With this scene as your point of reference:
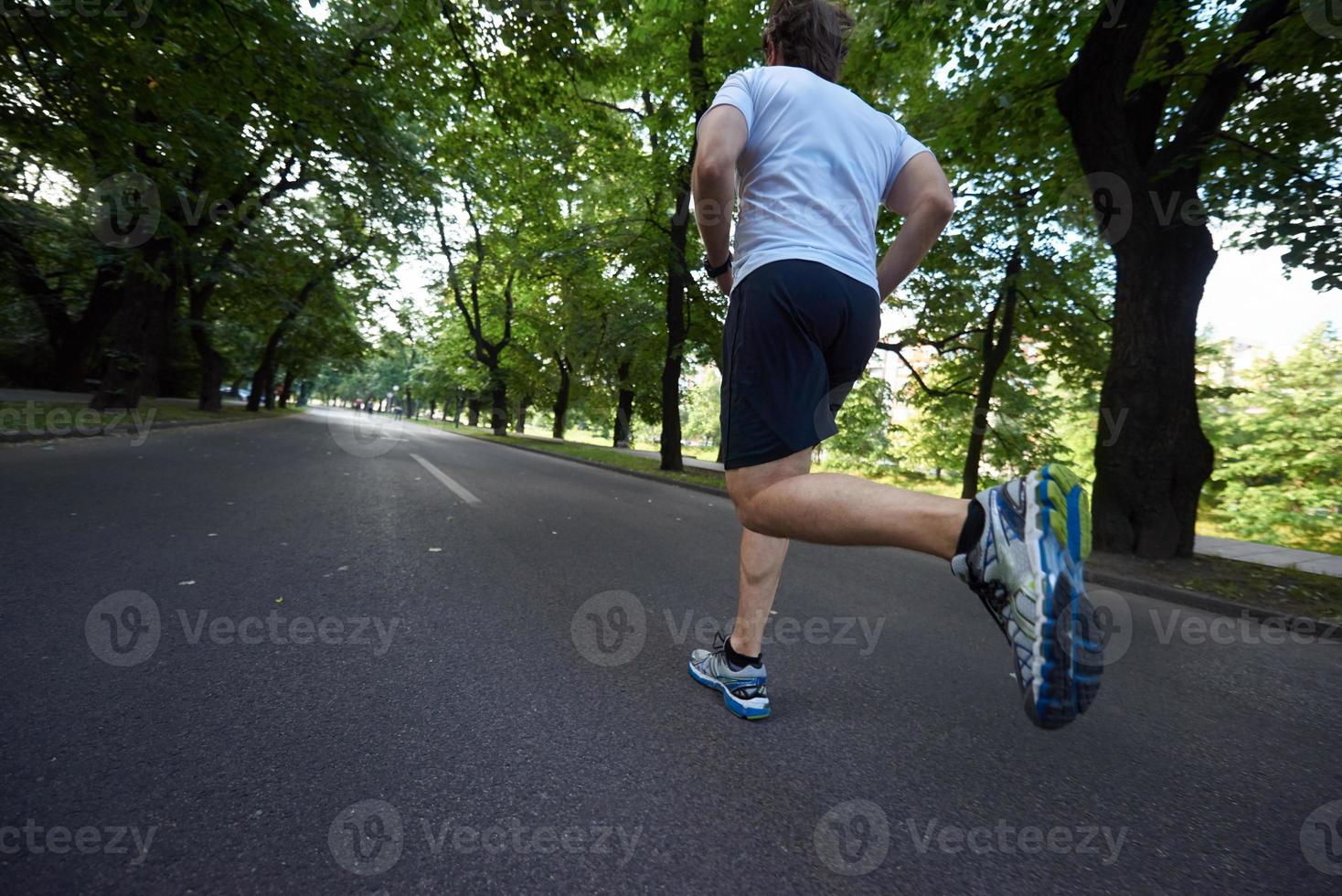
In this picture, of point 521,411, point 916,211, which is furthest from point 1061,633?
point 521,411

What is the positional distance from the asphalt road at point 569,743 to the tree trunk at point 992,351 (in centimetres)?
978

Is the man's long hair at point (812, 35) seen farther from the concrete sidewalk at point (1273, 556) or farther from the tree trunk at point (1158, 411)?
the concrete sidewalk at point (1273, 556)

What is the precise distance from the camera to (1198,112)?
648 centimetres

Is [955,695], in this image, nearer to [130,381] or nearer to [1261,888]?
[1261,888]

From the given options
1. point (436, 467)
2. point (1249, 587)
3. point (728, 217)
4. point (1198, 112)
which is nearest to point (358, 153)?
point (436, 467)

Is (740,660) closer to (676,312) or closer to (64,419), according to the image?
(676,312)

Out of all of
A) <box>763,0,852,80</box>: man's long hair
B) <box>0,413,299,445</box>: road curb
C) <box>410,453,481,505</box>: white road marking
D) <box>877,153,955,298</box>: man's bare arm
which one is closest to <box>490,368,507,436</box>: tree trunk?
<box>0,413,299,445</box>: road curb

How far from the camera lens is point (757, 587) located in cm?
218

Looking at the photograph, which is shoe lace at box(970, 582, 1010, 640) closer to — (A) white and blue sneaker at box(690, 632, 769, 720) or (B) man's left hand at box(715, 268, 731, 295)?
(A) white and blue sneaker at box(690, 632, 769, 720)

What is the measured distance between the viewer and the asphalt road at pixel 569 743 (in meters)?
1.31

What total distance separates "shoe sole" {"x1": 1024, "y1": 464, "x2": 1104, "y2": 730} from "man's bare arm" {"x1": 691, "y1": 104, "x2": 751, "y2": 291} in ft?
4.04

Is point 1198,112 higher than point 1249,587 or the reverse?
higher

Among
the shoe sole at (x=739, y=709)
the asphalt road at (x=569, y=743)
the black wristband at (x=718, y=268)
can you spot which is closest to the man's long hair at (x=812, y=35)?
the black wristband at (x=718, y=268)

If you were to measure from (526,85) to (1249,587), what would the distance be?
31.9 feet
